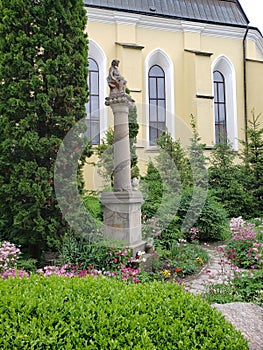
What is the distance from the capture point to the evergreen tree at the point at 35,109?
5.77m

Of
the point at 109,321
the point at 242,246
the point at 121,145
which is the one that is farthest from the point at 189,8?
the point at 109,321

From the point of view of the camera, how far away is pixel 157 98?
16.2 metres

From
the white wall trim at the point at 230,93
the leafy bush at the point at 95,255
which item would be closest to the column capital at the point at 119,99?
the leafy bush at the point at 95,255

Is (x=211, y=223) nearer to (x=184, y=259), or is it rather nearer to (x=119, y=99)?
(x=184, y=259)

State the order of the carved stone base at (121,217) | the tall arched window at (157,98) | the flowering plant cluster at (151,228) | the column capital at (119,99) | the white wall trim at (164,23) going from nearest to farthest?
the carved stone base at (121,217), the column capital at (119,99), the flowering plant cluster at (151,228), the white wall trim at (164,23), the tall arched window at (157,98)

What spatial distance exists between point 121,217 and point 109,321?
12.9ft

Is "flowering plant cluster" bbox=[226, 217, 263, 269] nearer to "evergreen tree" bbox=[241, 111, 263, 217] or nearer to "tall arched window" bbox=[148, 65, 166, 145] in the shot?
"evergreen tree" bbox=[241, 111, 263, 217]

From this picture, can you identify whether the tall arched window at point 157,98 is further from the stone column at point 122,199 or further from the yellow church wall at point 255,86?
the stone column at point 122,199

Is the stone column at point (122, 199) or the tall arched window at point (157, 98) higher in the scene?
the tall arched window at point (157, 98)

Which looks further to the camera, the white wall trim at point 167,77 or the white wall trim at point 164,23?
the white wall trim at point 167,77

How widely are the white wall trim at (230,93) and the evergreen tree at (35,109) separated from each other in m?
12.3

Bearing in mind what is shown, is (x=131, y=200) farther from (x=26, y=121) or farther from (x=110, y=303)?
(x=110, y=303)

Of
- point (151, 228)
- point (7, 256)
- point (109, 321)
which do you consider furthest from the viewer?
point (151, 228)

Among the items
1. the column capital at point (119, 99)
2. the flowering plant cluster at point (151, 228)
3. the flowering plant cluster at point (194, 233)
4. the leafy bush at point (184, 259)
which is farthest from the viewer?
the flowering plant cluster at point (194, 233)
